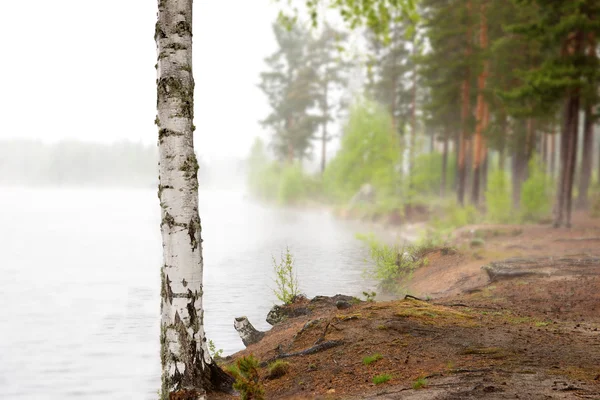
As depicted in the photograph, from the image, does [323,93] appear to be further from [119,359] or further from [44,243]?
[119,359]

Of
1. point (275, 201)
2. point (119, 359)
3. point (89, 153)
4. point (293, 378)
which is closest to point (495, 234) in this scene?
point (119, 359)

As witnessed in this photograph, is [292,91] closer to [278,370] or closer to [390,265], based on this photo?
[390,265]

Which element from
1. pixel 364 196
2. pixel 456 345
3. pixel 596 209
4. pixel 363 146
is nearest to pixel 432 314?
pixel 456 345

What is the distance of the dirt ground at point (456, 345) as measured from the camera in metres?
5.17

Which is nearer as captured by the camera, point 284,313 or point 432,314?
point 432,314

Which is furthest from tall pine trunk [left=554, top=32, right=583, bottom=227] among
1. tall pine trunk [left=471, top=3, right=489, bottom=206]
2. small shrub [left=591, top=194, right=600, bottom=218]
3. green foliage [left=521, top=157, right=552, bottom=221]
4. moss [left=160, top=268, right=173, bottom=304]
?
moss [left=160, top=268, right=173, bottom=304]

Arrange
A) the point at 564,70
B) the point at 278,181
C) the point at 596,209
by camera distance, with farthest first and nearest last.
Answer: the point at 278,181 < the point at 596,209 < the point at 564,70

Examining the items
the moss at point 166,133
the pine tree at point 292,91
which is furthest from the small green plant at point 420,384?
the pine tree at point 292,91

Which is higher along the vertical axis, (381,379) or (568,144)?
(568,144)

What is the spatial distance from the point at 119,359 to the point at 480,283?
281 inches

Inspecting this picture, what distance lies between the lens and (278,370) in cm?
629

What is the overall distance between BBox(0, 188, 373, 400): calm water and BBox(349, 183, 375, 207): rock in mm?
7820

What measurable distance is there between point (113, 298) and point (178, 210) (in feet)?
38.6

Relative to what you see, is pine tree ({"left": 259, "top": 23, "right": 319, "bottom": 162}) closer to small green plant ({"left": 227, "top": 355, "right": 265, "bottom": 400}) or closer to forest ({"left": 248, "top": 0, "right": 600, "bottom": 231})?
forest ({"left": 248, "top": 0, "right": 600, "bottom": 231})
